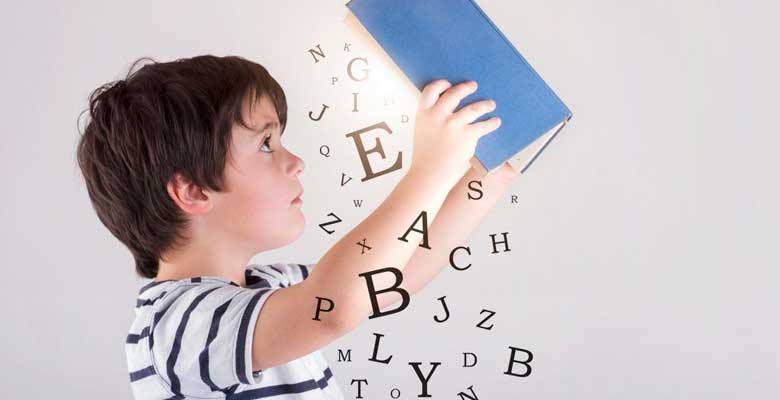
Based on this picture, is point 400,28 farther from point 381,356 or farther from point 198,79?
point 381,356

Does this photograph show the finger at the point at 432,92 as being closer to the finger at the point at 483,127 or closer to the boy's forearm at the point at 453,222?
the finger at the point at 483,127

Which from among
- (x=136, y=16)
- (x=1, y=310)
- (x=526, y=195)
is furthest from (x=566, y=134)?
(x=1, y=310)

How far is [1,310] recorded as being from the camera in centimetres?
133

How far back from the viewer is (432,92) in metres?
0.54

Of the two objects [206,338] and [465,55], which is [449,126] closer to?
[465,55]

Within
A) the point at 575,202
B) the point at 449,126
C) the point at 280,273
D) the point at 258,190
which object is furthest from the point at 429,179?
the point at 575,202

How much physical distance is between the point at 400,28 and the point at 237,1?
73 cm

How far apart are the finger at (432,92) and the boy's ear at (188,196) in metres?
0.21

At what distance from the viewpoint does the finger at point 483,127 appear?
545 millimetres

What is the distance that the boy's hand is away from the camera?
54 centimetres

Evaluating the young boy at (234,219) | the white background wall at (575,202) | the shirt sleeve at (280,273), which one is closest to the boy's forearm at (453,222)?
the young boy at (234,219)

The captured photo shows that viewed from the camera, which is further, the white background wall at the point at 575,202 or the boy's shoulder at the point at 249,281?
the white background wall at the point at 575,202

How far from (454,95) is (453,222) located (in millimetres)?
206

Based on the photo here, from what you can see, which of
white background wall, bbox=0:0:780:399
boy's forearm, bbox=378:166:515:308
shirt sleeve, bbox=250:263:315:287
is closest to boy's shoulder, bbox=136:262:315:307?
shirt sleeve, bbox=250:263:315:287
